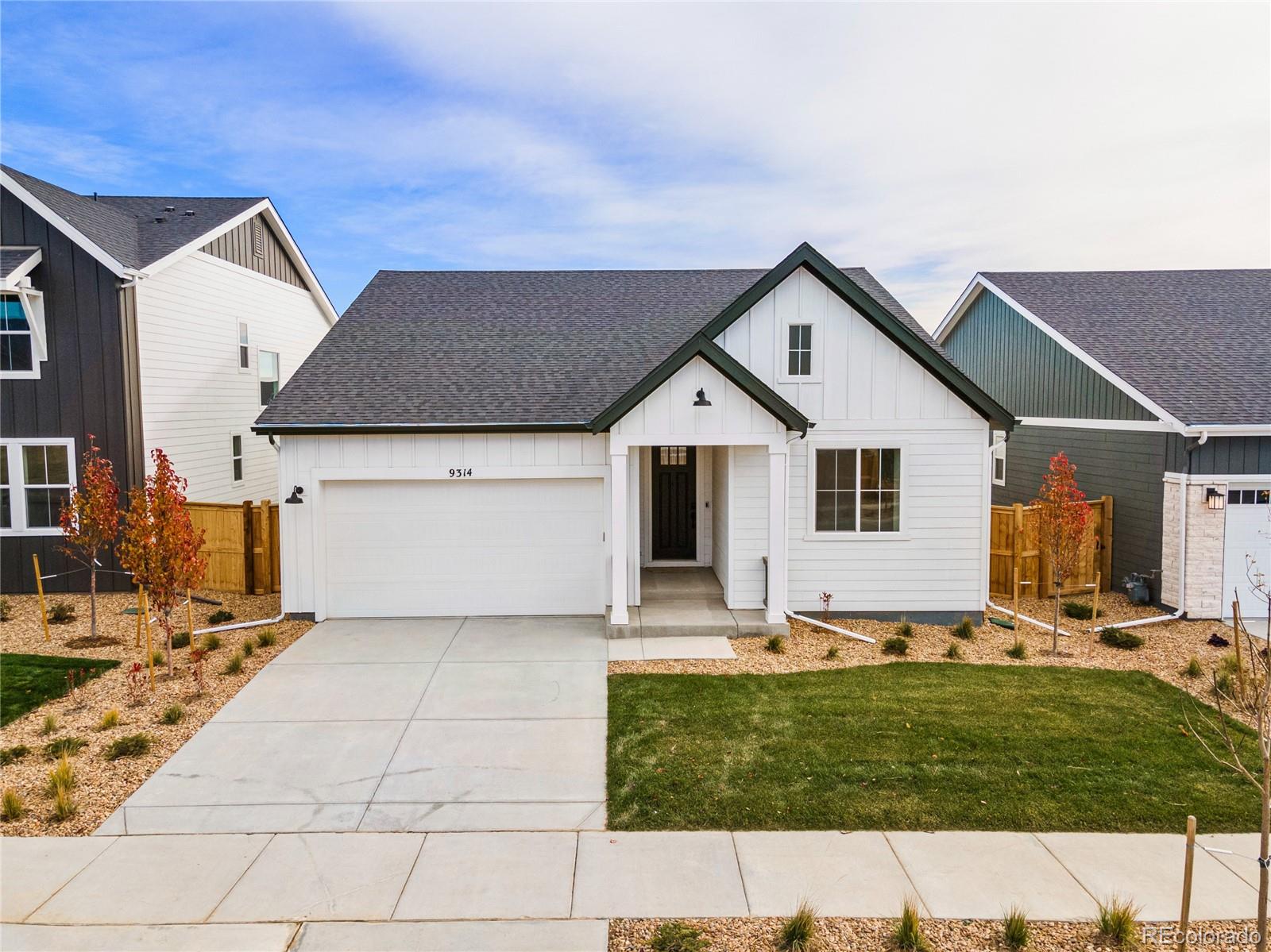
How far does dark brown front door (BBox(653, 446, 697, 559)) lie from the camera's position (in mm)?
14133

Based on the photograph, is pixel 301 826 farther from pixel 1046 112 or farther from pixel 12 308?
pixel 1046 112

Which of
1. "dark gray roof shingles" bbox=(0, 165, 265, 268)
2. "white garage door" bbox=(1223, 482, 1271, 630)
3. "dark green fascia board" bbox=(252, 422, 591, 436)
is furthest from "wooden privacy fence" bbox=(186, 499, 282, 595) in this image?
"white garage door" bbox=(1223, 482, 1271, 630)

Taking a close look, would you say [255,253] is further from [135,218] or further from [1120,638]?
[1120,638]

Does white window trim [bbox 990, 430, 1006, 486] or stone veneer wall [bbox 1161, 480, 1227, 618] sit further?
white window trim [bbox 990, 430, 1006, 486]

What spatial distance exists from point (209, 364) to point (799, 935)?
16.5 metres

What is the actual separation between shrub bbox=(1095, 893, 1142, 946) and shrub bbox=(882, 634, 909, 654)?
5.55 meters

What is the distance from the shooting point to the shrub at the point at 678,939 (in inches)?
184

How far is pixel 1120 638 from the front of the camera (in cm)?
1089

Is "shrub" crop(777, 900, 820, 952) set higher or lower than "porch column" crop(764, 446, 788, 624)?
lower

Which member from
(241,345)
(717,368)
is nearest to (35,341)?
(241,345)

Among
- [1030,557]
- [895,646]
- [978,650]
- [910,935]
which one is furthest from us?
[1030,557]

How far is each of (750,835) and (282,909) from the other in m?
3.29

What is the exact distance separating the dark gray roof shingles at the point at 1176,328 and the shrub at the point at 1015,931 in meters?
10.3

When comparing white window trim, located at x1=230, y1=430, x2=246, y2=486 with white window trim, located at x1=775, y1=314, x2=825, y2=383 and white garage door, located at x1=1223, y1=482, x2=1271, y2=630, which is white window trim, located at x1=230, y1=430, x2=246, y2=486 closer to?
white window trim, located at x1=775, y1=314, x2=825, y2=383
